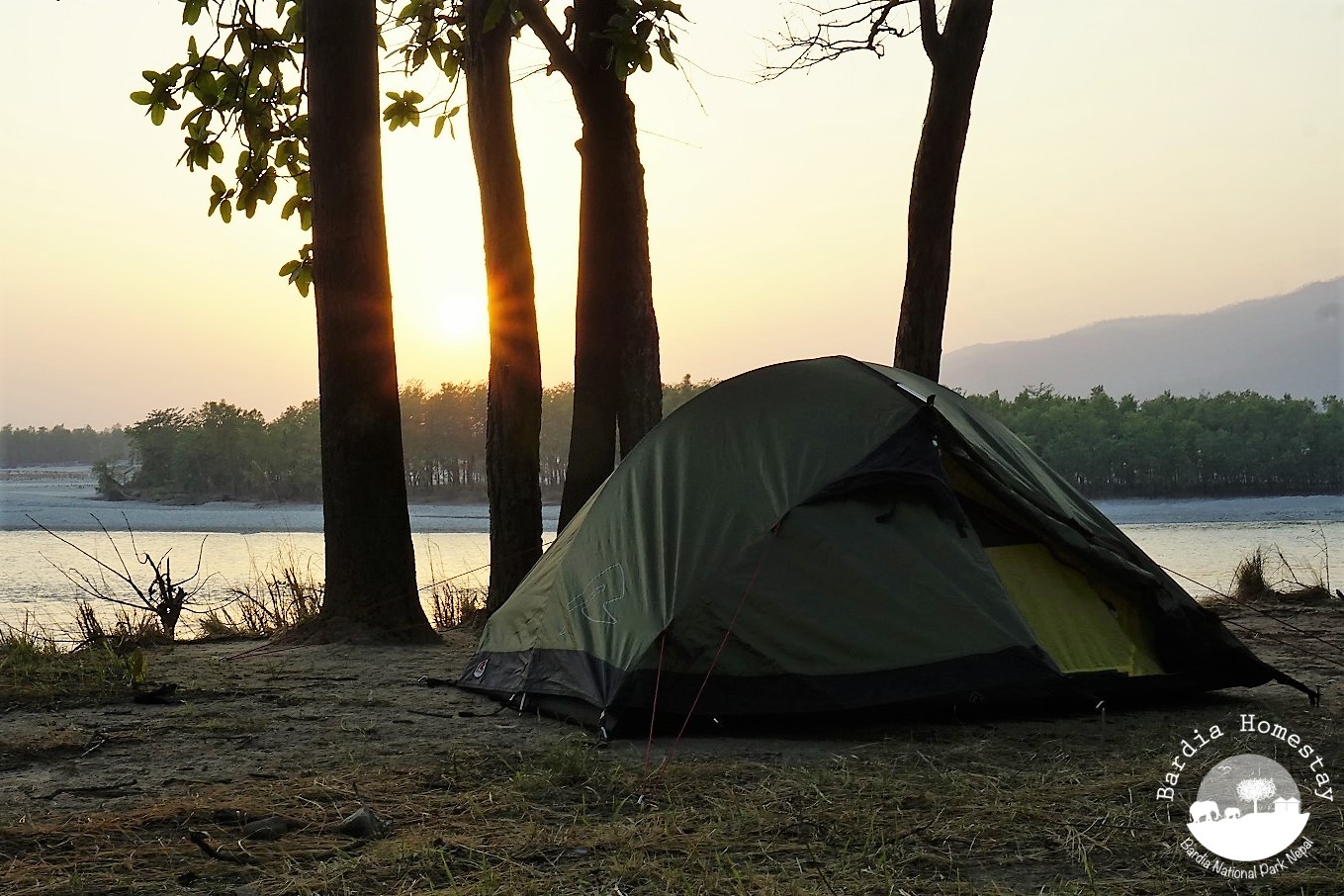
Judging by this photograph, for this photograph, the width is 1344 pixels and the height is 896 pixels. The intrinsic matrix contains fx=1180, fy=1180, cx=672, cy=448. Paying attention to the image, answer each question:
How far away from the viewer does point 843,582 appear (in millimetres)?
4855

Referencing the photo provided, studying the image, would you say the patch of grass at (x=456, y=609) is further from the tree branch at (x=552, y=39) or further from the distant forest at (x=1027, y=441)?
the distant forest at (x=1027, y=441)

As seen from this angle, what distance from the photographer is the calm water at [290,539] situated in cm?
1477

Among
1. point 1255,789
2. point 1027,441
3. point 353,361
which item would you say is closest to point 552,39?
point 353,361

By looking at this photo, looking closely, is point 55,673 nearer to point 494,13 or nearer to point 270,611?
point 270,611

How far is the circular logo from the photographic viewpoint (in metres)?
3.12

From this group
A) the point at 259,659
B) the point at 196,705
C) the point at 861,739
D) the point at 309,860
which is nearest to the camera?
the point at 309,860

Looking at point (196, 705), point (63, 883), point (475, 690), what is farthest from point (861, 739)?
point (196, 705)

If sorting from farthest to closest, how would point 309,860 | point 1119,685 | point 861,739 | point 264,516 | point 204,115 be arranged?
point 264,516
point 204,115
point 1119,685
point 861,739
point 309,860

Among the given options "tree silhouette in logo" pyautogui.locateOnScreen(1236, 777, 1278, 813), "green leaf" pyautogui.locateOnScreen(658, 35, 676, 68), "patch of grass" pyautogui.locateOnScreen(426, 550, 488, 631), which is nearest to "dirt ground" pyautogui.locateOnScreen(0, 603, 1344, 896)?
"tree silhouette in logo" pyautogui.locateOnScreen(1236, 777, 1278, 813)

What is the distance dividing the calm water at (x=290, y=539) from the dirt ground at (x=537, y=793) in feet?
10.2

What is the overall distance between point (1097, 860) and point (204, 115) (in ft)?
29.1

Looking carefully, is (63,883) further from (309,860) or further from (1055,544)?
(1055,544)

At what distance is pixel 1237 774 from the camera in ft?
12.5

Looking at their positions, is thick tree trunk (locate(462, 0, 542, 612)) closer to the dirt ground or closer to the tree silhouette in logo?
the dirt ground
